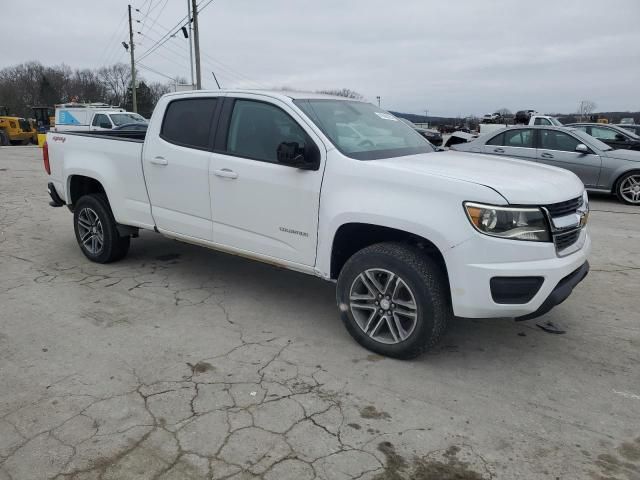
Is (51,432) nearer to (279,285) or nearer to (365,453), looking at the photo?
(365,453)

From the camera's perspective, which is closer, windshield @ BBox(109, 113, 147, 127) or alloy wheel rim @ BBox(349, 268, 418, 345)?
alloy wheel rim @ BBox(349, 268, 418, 345)

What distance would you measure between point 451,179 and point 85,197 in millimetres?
4188

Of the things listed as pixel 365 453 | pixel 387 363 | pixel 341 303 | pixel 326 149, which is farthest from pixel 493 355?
pixel 326 149

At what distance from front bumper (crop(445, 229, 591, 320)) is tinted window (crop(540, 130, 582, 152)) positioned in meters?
7.98

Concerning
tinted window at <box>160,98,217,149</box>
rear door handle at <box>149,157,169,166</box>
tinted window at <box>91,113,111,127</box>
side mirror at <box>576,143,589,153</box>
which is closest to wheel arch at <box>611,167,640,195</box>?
side mirror at <box>576,143,589,153</box>

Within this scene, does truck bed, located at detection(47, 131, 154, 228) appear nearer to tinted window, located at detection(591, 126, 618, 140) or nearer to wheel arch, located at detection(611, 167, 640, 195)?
wheel arch, located at detection(611, 167, 640, 195)

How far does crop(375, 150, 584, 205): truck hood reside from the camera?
10.4ft

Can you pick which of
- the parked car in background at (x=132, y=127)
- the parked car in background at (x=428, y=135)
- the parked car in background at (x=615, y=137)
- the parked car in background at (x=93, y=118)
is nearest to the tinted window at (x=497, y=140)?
the parked car in background at (x=428, y=135)

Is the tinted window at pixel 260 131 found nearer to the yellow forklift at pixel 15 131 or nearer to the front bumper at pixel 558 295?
the front bumper at pixel 558 295

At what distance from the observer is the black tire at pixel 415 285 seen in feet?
11.0

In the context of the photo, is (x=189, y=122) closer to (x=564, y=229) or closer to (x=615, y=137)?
(x=564, y=229)

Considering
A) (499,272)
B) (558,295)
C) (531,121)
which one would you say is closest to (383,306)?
(499,272)

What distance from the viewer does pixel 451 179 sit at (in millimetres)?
3250

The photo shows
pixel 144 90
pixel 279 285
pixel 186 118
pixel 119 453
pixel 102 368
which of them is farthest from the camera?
pixel 144 90
